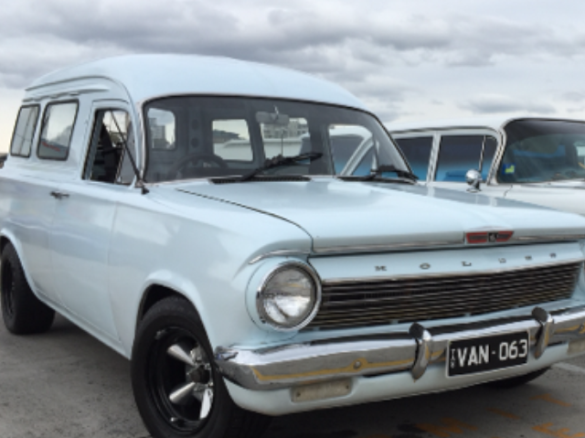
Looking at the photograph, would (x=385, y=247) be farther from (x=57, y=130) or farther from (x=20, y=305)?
(x=20, y=305)

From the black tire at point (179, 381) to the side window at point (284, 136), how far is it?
1.31 m

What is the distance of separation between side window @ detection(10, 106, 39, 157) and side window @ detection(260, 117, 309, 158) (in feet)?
7.88

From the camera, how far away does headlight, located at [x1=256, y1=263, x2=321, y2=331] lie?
113 inches

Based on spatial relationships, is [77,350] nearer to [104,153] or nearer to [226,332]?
[104,153]

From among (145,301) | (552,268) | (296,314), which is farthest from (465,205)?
(145,301)

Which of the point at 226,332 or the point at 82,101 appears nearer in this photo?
the point at 226,332

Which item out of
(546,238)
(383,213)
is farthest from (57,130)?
(546,238)

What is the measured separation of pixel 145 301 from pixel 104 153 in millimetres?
1262

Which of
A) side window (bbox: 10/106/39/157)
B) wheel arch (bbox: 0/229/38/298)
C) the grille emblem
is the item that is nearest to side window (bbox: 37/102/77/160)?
side window (bbox: 10/106/39/157)

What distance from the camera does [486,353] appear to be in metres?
3.22

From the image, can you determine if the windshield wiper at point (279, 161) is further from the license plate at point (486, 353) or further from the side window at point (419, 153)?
the side window at point (419, 153)

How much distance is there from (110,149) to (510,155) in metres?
3.74

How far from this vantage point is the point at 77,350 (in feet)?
18.0

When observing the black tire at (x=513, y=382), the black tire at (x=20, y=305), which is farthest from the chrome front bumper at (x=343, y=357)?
the black tire at (x=20, y=305)
